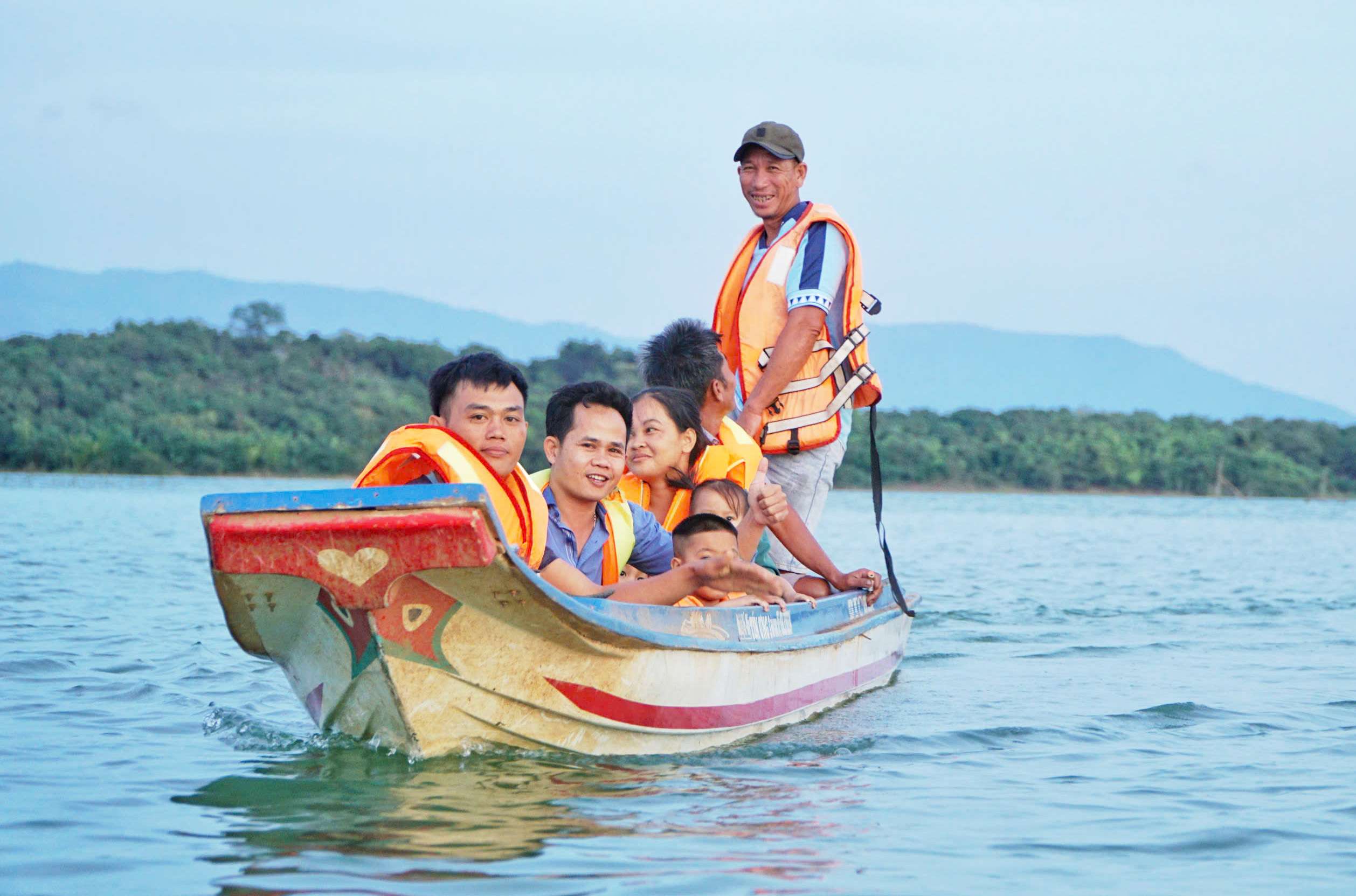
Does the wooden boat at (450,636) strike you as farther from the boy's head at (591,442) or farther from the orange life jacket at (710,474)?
the orange life jacket at (710,474)

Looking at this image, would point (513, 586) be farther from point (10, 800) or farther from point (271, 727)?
point (271, 727)

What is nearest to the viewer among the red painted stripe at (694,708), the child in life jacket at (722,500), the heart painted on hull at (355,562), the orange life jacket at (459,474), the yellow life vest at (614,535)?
the heart painted on hull at (355,562)

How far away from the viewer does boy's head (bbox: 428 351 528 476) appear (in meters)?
4.70

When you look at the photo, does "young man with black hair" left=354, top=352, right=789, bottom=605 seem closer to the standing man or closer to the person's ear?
the person's ear

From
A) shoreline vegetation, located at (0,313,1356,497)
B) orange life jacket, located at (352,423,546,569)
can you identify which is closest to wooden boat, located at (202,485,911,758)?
orange life jacket, located at (352,423,546,569)

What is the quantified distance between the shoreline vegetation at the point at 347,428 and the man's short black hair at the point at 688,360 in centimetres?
2680

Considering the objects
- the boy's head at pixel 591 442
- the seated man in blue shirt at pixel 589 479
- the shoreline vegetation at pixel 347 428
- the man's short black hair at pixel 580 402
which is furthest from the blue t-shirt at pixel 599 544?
the shoreline vegetation at pixel 347 428

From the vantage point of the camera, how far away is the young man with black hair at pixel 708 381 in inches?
243

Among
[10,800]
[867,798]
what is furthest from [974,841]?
[10,800]

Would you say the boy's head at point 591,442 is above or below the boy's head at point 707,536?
above

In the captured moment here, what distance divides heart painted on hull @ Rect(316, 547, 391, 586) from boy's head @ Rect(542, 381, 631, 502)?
44.8 inches

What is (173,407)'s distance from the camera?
37812 mm

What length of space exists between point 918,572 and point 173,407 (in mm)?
27331

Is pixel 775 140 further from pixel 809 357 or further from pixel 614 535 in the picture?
pixel 614 535
